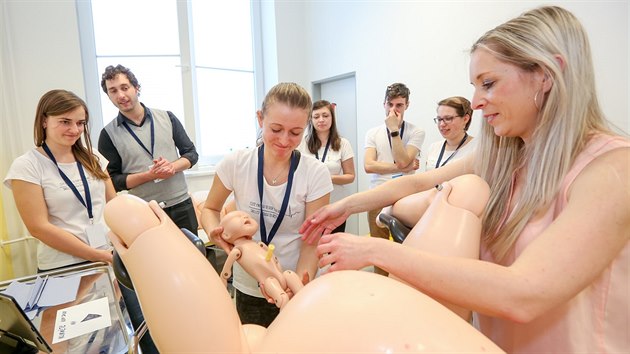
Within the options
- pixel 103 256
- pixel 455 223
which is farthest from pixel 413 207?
pixel 103 256

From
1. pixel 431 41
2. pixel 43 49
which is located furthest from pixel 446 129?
pixel 43 49

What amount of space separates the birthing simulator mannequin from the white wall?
2070mm

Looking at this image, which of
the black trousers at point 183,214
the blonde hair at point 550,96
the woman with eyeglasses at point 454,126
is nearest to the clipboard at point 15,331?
the blonde hair at point 550,96

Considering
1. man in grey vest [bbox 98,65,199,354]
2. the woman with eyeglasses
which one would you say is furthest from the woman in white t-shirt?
man in grey vest [bbox 98,65,199,354]

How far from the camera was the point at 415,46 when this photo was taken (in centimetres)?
347

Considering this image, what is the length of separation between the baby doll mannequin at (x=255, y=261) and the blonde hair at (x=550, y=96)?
51 centimetres

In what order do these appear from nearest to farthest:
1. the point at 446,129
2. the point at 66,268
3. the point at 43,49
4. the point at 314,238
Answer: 1. the point at 314,238
2. the point at 66,268
3. the point at 446,129
4. the point at 43,49

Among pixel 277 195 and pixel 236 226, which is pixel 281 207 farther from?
pixel 236 226

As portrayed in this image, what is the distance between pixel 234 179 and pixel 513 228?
96 centimetres

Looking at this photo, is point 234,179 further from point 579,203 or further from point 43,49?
point 43,49

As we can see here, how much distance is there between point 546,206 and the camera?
0.73 meters

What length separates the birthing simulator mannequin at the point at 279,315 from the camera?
18.2 inches

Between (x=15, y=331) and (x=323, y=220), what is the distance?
0.89 metres

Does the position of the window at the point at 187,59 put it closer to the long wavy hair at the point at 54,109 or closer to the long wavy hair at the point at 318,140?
the long wavy hair at the point at 318,140
